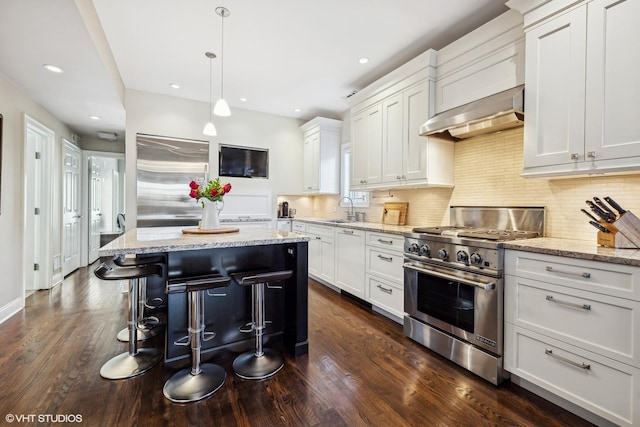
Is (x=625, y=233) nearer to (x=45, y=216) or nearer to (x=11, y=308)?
(x=11, y=308)

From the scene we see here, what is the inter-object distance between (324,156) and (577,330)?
376 centimetres

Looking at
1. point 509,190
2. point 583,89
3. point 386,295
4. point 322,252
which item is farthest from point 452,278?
point 322,252

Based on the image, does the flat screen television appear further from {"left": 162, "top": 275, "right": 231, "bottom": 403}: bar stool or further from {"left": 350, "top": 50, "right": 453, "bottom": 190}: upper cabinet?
{"left": 162, "top": 275, "right": 231, "bottom": 403}: bar stool

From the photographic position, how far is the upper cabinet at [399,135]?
2840 mm

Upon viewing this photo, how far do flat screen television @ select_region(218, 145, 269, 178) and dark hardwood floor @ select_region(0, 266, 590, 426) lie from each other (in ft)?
8.89

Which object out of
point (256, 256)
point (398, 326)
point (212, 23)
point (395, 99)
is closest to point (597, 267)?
point (398, 326)

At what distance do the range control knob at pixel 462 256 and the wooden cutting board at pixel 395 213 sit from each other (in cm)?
142

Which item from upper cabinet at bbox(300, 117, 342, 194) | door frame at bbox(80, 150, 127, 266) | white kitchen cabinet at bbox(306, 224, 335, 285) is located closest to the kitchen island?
white kitchen cabinet at bbox(306, 224, 335, 285)

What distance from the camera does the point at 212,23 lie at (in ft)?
8.32

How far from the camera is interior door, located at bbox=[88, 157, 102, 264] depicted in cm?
539

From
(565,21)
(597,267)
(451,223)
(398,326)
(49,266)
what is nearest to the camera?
(597,267)

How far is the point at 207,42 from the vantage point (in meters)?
2.83

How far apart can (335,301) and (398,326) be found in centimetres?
92

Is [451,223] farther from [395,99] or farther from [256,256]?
[256,256]
